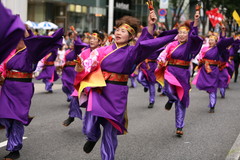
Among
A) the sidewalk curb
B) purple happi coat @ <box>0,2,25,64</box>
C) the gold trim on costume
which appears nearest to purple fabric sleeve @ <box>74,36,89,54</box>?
the gold trim on costume

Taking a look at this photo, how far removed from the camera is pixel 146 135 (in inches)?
267

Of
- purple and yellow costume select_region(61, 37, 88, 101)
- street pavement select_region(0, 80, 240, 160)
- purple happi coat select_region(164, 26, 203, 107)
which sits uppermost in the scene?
purple happi coat select_region(164, 26, 203, 107)

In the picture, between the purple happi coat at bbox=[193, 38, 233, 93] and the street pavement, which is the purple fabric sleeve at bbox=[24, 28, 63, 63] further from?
the purple happi coat at bbox=[193, 38, 233, 93]

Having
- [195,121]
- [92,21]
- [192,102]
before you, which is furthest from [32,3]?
[195,121]

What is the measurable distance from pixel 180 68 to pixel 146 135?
132 centimetres

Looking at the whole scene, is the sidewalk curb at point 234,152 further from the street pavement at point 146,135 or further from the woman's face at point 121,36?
the woman's face at point 121,36

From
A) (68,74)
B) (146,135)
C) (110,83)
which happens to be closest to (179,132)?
(146,135)

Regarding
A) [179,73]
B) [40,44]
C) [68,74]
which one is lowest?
[68,74]

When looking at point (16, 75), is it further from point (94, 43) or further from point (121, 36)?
point (94, 43)

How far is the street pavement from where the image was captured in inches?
218

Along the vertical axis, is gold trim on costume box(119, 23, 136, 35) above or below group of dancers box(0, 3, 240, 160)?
above

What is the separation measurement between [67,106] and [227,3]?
24.6 metres

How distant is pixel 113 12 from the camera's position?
3525 centimetres

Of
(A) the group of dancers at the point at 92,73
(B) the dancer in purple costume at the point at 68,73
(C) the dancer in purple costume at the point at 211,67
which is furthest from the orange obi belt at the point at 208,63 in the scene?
(B) the dancer in purple costume at the point at 68,73
